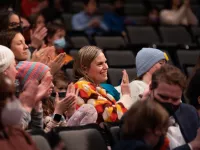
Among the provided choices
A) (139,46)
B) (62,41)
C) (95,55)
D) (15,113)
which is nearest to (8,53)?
(95,55)

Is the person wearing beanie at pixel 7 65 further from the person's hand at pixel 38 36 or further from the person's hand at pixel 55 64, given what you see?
the person's hand at pixel 38 36

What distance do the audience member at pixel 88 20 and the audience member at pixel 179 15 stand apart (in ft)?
3.34

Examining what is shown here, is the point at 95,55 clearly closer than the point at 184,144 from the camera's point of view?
No

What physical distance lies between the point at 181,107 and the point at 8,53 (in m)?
1.22

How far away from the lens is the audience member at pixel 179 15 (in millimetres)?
11883

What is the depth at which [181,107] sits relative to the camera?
4992mm

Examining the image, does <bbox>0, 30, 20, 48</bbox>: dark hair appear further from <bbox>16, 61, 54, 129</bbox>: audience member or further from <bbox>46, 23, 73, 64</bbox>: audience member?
<bbox>46, 23, 73, 64</bbox>: audience member

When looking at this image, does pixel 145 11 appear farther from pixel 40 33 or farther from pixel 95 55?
pixel 95 55

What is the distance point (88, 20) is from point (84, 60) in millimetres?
5564

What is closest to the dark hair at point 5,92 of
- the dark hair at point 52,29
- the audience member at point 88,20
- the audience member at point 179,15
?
the dark hair at point 52,29

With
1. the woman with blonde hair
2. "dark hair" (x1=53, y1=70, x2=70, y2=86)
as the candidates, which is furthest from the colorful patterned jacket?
"dark hair" (x1=53, y1=70, x2=70, y2=86)

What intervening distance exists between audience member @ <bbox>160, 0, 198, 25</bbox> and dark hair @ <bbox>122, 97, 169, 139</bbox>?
7611 mm

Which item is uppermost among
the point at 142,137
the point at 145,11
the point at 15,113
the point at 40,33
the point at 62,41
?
the point at 15,113

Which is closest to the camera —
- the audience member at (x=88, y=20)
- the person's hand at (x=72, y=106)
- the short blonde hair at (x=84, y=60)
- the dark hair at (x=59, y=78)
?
the person's hand at (x=72, y=106)
